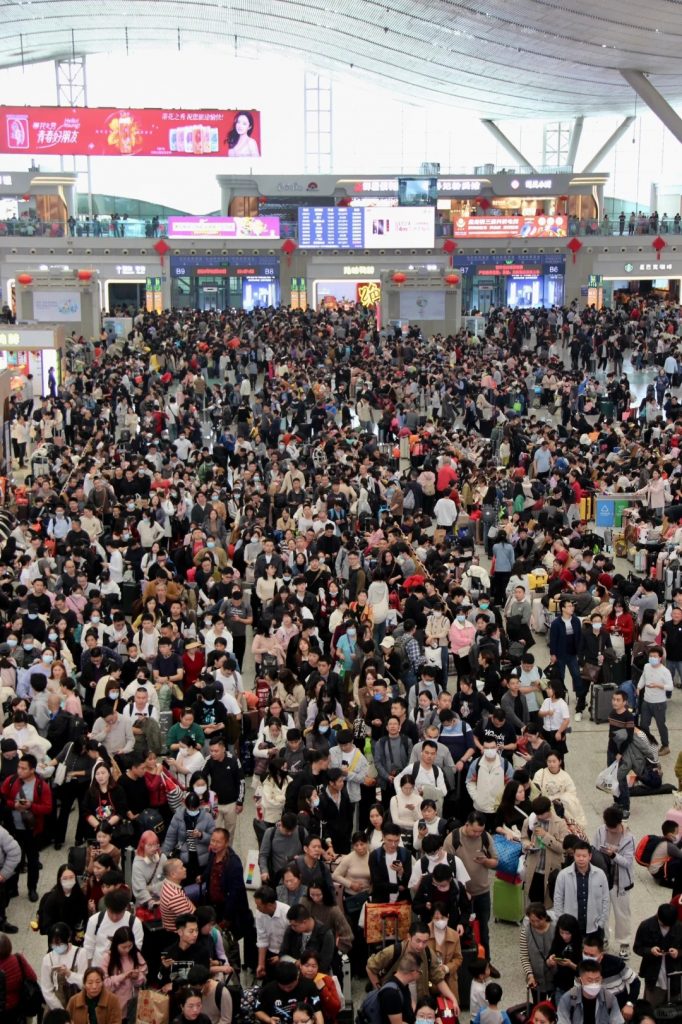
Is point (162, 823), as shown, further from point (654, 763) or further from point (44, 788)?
point (654, 763)

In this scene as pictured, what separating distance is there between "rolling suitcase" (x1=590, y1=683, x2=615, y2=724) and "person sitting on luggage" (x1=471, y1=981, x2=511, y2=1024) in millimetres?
5973

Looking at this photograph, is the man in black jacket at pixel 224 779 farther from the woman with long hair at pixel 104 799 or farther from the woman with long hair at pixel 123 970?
the woman with long hair at pixel 123 970

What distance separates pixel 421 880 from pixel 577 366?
96.9 feet

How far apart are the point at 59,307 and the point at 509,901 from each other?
102ft

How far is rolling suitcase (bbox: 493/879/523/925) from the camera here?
9.09 metres

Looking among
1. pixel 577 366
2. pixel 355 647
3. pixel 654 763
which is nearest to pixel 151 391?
pixel 577 366

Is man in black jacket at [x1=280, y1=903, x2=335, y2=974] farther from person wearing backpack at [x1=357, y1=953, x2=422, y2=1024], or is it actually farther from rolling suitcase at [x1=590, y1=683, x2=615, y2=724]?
rolling suitcase at [x1=590, y1=683, x2=615, y2=724]

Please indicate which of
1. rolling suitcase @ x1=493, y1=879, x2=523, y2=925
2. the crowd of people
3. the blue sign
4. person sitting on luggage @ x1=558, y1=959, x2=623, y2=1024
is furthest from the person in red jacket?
the blue sign

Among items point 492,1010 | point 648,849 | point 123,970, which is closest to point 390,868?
point 492,1010

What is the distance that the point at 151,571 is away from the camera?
1429 cm

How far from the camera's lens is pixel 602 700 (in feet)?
41.5

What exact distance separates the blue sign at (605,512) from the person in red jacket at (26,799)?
1097 cm

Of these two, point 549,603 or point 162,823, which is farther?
point 549,603

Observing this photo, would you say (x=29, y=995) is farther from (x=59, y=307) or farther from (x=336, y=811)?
(x=59, y=307)
